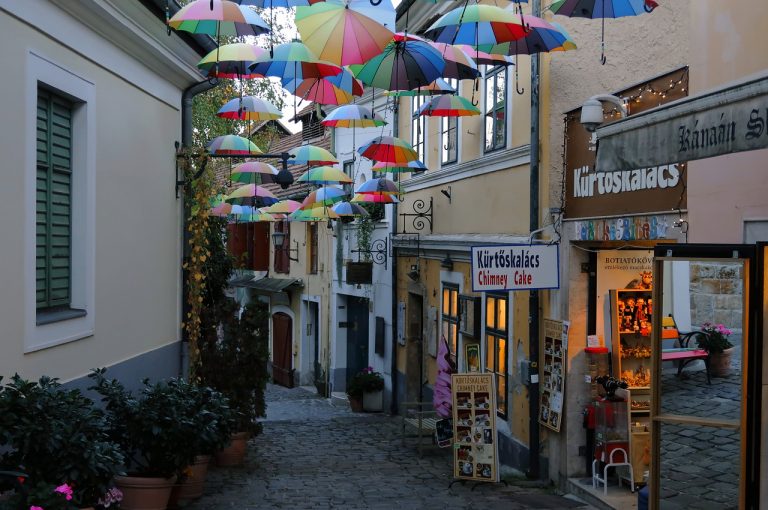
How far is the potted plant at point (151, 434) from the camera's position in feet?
21.7

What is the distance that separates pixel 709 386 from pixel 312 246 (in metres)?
18.5

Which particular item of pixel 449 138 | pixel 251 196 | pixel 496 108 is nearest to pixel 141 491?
pixel 496 108

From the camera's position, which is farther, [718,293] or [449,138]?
[449,138]

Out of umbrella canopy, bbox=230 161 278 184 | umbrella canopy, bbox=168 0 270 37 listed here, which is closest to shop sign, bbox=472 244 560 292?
umbrella canopy, bbox=168 0 270 37

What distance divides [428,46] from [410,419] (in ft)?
26.0

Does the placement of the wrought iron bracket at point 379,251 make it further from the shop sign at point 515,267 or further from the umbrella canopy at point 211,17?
the umbrella canopy at point 211,17

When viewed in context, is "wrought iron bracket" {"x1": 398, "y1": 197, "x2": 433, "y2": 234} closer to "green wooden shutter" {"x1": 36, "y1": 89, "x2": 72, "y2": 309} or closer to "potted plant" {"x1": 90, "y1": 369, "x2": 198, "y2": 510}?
"potted plant" {"x1": 90, "y1": 369, "x2": 198, "y2": 510}

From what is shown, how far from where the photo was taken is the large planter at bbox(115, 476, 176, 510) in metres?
6.74

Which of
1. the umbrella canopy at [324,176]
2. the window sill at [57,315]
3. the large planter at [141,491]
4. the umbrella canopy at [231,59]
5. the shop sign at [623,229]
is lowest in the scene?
the large planter at [141,491]

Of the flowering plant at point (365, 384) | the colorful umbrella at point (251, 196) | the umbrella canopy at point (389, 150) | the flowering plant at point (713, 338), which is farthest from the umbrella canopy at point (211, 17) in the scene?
the flowering plant at point (365, 384)

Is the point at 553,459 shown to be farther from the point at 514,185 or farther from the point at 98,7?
the point at 98,7

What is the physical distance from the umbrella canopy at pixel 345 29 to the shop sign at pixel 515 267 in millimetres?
3642

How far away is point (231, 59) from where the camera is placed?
8406 mm

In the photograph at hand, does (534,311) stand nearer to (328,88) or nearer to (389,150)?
(389,150)
